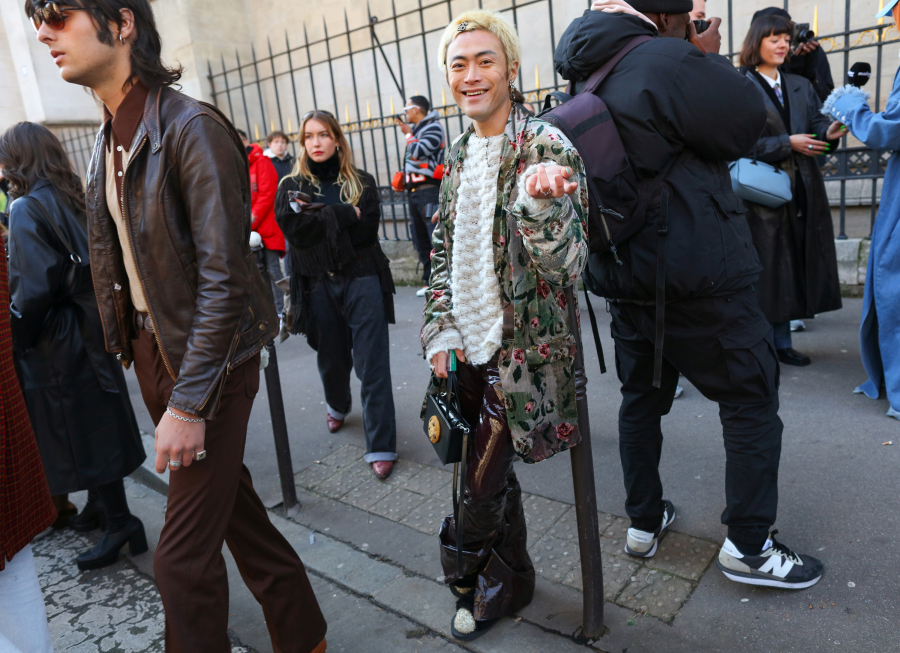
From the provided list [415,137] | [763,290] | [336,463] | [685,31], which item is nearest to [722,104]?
[685,31]

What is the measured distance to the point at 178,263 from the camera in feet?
6.07

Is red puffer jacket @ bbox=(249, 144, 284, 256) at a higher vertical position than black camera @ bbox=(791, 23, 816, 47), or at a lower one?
lower

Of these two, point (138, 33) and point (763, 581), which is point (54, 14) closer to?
point (138, 33)

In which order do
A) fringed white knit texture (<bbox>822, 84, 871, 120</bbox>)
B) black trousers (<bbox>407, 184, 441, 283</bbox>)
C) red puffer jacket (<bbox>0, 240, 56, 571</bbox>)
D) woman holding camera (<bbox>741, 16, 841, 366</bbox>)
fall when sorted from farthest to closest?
1. black trousers (<bbox>407, 184, 441, 283</bbox>)
2. woman holding camera (<bbox>741, 16, 841, 366</bbox>)
3. fringed white knit texture (<bbox>822, 84, 871, 120</bbox>)
4. red puffer jacket (<bbox>0, 240, 56, 571</bbox>)

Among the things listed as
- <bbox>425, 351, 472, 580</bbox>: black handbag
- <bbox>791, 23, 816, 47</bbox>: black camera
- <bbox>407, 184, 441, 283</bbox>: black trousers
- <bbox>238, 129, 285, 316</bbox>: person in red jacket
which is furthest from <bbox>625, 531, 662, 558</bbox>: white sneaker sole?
<bbox>238, 129, 285, 316</bbox>: person in red jacket

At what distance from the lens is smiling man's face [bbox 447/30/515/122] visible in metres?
2.12

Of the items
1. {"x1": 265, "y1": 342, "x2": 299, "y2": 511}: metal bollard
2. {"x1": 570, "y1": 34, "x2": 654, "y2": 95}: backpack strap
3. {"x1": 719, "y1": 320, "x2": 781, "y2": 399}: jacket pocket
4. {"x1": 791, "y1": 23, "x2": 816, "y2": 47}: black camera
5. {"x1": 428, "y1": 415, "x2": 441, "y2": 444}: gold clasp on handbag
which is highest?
{"x1": 791, "y1": 23, "x2": 816, "y2": 47}: black camera

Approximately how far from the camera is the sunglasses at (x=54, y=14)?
1737 millimetres

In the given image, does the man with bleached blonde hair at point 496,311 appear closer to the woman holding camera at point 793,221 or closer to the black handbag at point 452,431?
the black handbag at point 452,431

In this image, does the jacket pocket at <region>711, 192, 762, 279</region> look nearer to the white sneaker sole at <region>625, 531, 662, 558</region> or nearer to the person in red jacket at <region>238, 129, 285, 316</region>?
the white sneaker sole at <region>625, 531, 662, 558</region>

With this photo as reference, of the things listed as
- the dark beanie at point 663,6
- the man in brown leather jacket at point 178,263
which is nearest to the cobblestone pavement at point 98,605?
the man in brown leather jacket at point 178,263

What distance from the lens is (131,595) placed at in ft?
9.90

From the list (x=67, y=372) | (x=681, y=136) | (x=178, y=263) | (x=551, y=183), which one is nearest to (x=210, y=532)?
(x=178, y=263)

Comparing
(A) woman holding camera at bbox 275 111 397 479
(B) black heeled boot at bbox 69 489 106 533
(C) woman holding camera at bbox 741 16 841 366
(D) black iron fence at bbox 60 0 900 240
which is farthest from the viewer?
(D) black iron fence at bbox 60 0 900 240
